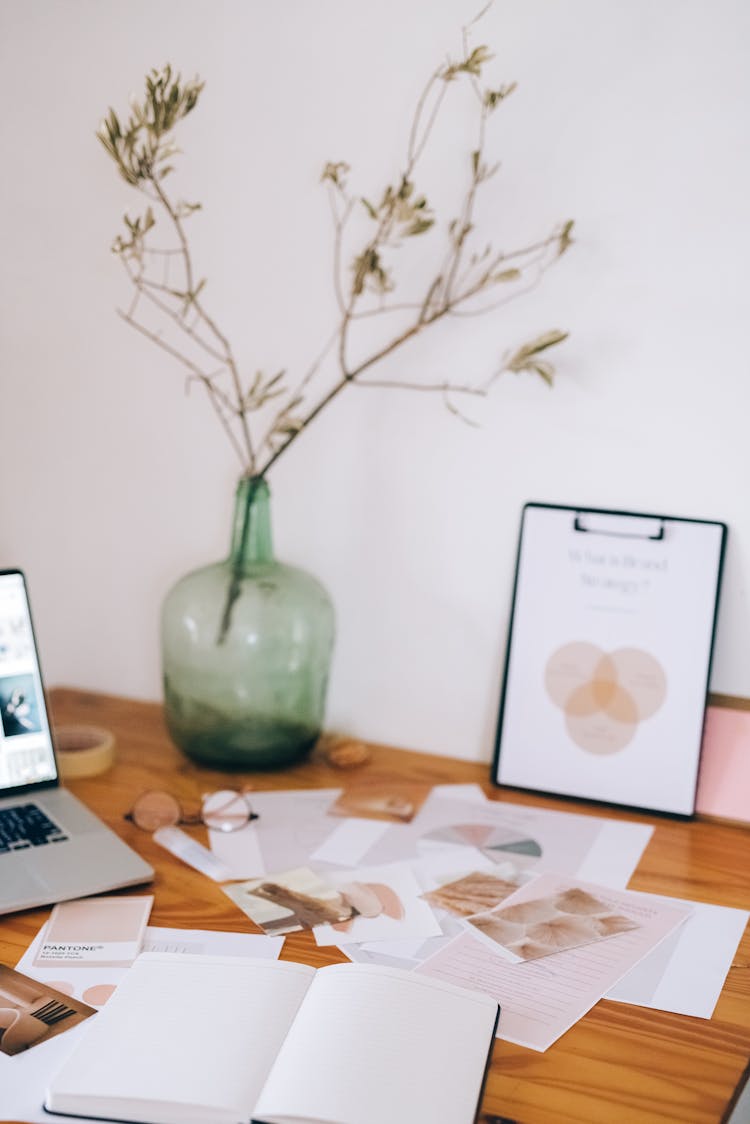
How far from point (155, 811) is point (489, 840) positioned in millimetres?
354

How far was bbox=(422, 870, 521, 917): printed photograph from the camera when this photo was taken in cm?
101

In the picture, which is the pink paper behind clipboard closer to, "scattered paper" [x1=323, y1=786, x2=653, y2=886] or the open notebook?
"scattered paper" [x1=323, y1=786, x2=653, y2=886]

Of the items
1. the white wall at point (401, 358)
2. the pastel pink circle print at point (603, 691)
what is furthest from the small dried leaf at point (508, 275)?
the pastel pink circle print at point (603, 691)

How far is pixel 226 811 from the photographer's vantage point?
1.20 m

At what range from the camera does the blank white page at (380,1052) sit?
0.70 metres

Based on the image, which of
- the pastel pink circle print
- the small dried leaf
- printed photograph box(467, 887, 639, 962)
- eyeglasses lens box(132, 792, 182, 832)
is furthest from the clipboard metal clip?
eyeglasses lens box(132, 792, 182, 832)

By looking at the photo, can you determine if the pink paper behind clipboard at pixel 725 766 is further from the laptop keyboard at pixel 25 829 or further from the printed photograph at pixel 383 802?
the laptop keyboard at pixel 25 829

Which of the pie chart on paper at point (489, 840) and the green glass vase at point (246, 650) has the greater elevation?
the green glass vase at point (246, 650)

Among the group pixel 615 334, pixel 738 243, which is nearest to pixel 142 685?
pixel 615 334

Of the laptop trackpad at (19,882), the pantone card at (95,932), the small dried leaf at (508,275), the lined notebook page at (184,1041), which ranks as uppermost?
the small dried leaf at (508,275)

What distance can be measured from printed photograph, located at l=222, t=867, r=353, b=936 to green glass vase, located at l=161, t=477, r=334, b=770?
28cm

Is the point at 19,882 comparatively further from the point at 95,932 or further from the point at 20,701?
the point at 20,701

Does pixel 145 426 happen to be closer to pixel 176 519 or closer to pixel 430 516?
pixel 176 519

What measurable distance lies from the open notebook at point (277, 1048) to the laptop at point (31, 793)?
224mm
